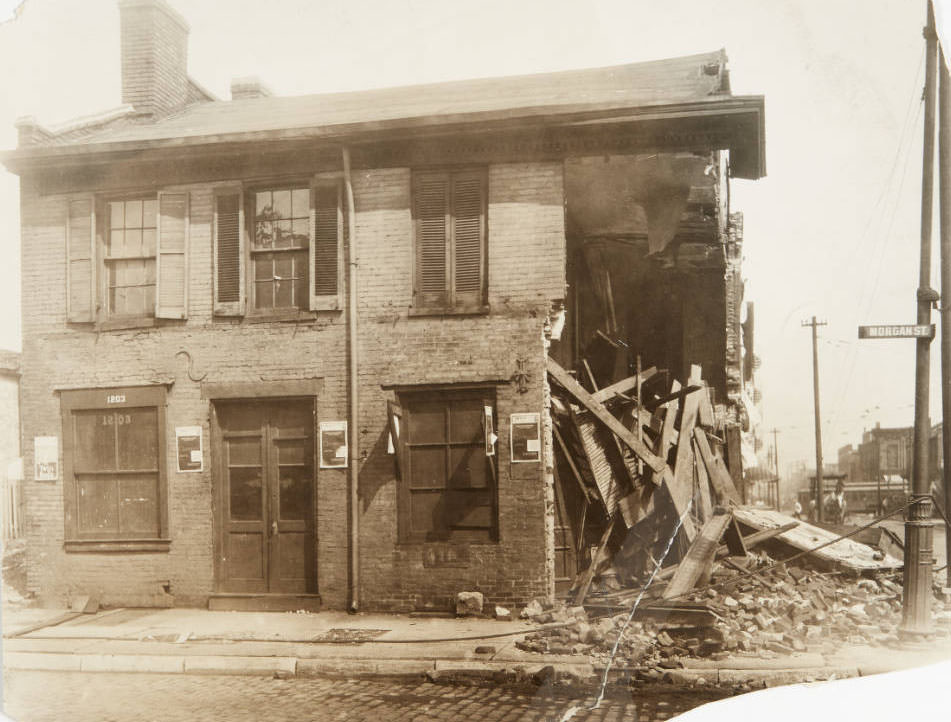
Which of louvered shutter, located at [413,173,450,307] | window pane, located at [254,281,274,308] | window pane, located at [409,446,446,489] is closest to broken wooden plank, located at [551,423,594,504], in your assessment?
window pane, located at [409,446,446,489]

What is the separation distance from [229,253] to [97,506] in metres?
2.91

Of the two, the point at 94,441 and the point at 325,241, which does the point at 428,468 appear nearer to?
the point at 325,241

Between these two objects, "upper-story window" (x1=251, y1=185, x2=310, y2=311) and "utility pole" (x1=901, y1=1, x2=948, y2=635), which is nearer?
"utility pole" (x1=901, y1=1, x2=948, y2=635)

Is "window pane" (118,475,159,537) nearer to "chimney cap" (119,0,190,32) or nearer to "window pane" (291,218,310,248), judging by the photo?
"window pane" (291,218,310,248)

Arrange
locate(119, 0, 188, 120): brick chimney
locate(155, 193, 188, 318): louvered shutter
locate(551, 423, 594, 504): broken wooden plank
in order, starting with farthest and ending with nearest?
1. locate(551, 423, 594, 504): broken wooden plank
2. locate(119, 0, 188, 120): brick chimney
3. locate(155, 193, 188, 318): louvered shutter

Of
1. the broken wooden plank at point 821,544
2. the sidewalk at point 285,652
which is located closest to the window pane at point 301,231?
the sidewalk at point 285,652

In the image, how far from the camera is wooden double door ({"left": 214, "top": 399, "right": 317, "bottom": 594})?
7785 millimetres

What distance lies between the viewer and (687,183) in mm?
8273

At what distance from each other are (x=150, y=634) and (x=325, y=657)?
153 centimetres

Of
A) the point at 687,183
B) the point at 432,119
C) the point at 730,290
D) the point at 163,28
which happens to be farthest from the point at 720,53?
the point at 163,28

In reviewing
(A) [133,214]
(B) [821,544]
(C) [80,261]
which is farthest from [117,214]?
(B) [821,544]

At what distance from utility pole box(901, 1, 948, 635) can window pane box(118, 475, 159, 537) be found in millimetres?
6159

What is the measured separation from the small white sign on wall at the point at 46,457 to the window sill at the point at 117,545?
22.8 inches

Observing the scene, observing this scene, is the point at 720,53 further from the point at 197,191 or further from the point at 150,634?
the point at 150,634
